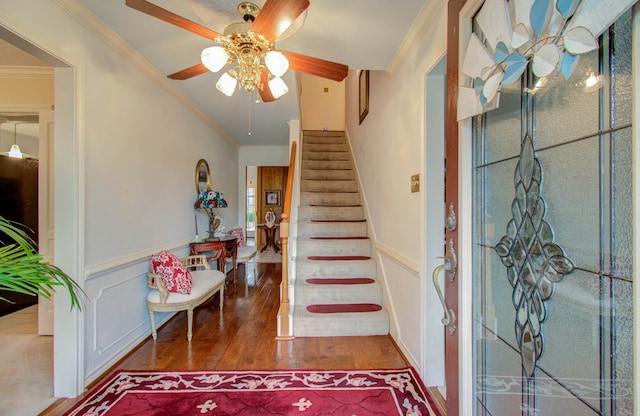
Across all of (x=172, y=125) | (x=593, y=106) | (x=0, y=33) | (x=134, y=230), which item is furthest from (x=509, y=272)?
(x=172, y=125)

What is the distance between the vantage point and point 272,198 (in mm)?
8172

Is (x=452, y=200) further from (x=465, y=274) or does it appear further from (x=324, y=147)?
(x=324, y=147)

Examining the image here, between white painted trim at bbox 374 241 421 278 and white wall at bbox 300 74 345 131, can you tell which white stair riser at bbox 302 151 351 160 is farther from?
white painted trim at bbox 374 241 421 278

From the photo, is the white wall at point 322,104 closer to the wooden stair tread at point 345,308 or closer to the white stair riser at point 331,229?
the white stair riser at point 331,229

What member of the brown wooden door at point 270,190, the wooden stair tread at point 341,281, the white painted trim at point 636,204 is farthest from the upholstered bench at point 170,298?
the brown wooden door at point 270,190

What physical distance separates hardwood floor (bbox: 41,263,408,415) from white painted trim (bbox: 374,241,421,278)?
2.46ft

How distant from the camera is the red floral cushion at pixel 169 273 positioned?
2553mm

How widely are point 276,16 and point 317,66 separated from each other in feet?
1.74

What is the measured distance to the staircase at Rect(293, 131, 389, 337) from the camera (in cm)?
268

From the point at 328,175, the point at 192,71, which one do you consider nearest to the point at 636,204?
the point at 192,71

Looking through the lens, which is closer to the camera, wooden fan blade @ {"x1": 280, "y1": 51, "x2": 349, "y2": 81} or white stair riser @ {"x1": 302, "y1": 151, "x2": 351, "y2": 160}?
wooden fan blade @ {"x1": 280, "y1": 51, "x2": 349, "y2": 81}

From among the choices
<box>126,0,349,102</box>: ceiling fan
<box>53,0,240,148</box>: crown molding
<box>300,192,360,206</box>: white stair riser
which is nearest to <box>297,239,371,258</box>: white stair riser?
<box>300,192,360,206</box>: white stair riser

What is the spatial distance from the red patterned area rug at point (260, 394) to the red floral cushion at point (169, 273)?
0.70 m

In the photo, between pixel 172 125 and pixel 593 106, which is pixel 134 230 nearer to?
pixel 172 125
